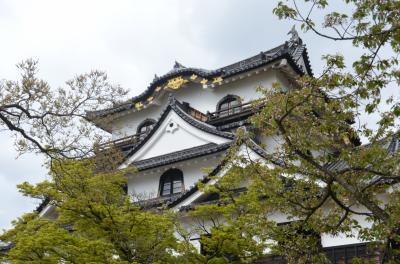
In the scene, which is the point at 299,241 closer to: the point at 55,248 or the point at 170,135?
the point at 55,248

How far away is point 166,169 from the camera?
1941 centimetres

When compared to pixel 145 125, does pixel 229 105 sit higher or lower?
lower

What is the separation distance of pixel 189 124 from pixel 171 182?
2.51m

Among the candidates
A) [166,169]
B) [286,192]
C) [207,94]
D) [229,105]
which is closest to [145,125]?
[207,94]

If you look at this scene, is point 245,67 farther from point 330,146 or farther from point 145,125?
point 330,146

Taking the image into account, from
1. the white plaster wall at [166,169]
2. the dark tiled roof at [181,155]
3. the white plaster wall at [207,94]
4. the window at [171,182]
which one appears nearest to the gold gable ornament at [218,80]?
the white plaster wall at [207,94]

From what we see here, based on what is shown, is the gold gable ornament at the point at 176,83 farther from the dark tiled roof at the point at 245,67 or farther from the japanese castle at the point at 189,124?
the dark tiled roof at the point at 245,67

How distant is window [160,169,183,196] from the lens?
19.0 metres

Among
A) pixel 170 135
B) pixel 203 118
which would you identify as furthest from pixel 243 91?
pixel 170 135

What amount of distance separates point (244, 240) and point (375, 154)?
3799mm

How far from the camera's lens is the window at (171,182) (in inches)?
749

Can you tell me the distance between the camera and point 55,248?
11.1 m

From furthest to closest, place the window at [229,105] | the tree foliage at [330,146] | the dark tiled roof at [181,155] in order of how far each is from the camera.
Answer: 1. the window at [229,105]
2. the dark tiled roof at [181,155]
3. the tree foliage at [330,146]

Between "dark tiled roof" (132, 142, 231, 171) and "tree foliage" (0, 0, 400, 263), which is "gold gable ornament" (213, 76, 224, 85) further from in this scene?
"tree foliage" (0, 0, 400, 263)
